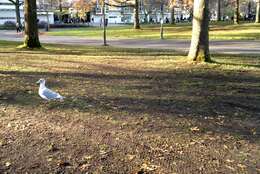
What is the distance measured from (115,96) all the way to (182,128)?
262 centimetres

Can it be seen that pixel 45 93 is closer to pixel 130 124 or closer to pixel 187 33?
pixel 130 124

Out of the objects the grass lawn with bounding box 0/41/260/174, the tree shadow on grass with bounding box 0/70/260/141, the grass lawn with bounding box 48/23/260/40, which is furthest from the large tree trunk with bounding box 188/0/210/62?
the grass lawn with bounding box 48/23/260/40

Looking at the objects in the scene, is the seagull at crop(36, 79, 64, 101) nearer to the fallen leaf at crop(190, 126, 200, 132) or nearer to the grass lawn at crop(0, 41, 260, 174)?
the grass lawn at crop(0, 41, 260, 174)

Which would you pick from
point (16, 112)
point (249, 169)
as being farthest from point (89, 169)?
point (16, 112)

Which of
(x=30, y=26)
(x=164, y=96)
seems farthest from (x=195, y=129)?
(x=30, y=26)

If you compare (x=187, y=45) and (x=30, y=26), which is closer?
(x=30, y=26)

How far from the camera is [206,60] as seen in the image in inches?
627

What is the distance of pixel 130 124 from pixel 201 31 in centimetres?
905

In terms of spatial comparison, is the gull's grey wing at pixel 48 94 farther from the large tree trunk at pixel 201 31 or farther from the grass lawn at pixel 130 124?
the large tree trunk at pixel 201 31

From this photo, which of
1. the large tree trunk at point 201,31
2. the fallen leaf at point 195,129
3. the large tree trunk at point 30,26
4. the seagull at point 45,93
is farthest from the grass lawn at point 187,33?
the fallen leaf at point 195,129

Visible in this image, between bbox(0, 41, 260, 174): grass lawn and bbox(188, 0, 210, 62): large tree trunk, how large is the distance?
292 centimetres

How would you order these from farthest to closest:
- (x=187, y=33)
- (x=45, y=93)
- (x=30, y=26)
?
1. (x=187, y=33)
2. (x=30, y=26)
3. (x=45, y=93)

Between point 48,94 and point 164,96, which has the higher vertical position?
point 48,94

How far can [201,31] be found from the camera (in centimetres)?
1567
